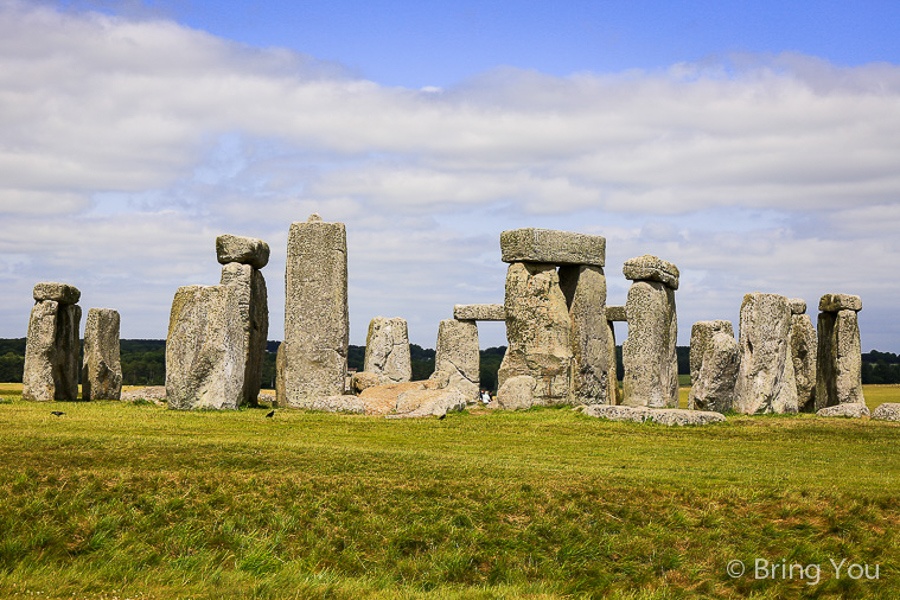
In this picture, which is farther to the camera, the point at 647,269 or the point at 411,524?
the point at 647,269

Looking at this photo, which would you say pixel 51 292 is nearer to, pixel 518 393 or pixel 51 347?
pixel 51 347

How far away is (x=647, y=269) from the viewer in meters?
21.1

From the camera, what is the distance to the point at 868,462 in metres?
13.5

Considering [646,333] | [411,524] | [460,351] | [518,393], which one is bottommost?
[411,524]

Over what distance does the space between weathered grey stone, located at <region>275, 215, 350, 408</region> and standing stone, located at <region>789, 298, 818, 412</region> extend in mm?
12805

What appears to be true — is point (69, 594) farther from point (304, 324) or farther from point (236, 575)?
point (304, 324)

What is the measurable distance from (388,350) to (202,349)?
46.9 ft

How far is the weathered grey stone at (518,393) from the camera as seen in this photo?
20516 mm

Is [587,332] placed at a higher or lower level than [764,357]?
higher

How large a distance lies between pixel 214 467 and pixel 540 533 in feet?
12.3

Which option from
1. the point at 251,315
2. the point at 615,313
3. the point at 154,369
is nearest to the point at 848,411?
the point at 615,313

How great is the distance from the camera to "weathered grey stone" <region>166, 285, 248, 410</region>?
1842 cm

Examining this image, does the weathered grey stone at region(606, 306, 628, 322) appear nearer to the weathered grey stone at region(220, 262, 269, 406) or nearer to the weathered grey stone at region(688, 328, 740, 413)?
the weathered grey stone at region(688, 328, 740, 413)

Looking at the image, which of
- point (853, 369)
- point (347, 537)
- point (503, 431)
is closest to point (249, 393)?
point (503, 431)
